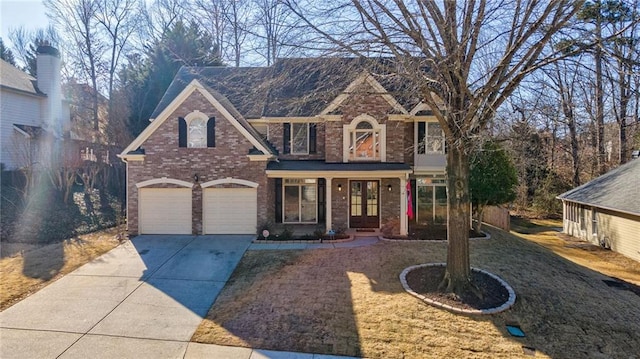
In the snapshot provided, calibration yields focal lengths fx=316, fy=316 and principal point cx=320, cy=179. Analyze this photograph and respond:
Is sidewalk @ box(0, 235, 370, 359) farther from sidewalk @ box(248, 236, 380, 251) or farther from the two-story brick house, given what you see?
the two-story brick house

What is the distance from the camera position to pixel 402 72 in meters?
7.60

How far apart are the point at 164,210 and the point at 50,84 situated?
15.1m

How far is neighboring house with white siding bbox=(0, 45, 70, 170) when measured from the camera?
57.9 ft

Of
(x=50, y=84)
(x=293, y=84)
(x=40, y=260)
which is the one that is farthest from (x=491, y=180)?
(x=50, y=84)

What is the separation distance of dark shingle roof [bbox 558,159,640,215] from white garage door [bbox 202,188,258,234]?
626 inches

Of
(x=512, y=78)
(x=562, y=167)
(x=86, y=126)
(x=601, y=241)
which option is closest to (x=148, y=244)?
(x=512, y=78)

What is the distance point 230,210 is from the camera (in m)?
13.2

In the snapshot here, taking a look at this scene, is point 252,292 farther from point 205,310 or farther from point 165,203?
point 165,203

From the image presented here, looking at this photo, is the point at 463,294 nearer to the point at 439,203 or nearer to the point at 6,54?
the point at 439,203

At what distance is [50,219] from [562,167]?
3485 cm

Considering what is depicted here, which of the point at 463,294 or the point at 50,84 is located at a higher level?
the point at 50,84

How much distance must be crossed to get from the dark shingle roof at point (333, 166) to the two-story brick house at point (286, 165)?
0.04 meters

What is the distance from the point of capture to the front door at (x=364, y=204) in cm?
1478

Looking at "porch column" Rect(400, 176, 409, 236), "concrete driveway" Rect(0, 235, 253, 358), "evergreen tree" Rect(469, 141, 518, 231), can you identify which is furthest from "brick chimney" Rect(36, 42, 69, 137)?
"evergreen tree" Rect(469, 141, 518, 231)
